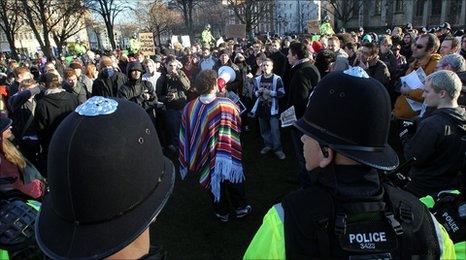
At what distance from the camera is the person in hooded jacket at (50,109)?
552 cm

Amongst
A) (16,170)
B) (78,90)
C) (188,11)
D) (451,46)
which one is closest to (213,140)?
(16,170)

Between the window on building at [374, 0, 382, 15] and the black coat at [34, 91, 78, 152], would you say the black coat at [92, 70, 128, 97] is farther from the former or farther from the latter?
the window on building at [374, 0, 382, 15]

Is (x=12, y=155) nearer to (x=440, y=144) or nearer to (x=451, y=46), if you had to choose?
(x=440, y=144)

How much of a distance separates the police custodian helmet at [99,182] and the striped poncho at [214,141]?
136 inches

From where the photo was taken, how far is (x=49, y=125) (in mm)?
5562

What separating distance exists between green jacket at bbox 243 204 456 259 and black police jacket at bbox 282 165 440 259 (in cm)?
2

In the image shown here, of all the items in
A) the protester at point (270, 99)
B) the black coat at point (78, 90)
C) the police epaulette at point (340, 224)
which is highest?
the police epaulette at point (340, 224)

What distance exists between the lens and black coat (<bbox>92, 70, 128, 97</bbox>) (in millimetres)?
7586

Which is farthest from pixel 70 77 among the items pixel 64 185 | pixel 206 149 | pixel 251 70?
pixel 64 185

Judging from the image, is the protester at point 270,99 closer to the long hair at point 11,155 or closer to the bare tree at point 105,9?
the long hair at point 11,155

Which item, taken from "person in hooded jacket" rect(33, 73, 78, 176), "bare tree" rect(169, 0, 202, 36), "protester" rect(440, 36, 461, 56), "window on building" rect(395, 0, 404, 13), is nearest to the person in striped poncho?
"person in hooded jacket" rect(33, 73, 78, 176)

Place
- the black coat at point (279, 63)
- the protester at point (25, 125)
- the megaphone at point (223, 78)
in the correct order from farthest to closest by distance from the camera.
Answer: the black coat at point (279, 63), the megaphone at point (223, 78), the protester at point (25, 125)

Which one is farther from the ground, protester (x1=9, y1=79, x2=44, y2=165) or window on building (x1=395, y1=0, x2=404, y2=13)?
window on building (x1=395, y1=0, x2=404, y2=13)

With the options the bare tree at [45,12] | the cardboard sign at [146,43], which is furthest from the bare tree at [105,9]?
the cardboard sign at [146,43]
